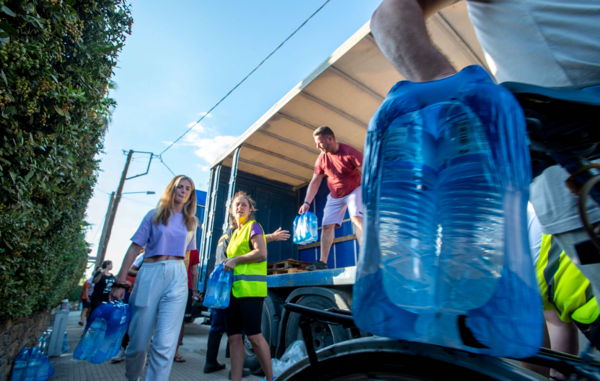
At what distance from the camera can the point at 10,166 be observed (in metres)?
1.78

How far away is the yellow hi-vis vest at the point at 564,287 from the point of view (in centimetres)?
109

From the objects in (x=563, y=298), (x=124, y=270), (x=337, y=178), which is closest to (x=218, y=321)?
(x=124, y=270)

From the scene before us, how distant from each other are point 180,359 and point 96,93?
3826mm

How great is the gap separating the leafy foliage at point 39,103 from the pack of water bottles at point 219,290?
1.45 meters

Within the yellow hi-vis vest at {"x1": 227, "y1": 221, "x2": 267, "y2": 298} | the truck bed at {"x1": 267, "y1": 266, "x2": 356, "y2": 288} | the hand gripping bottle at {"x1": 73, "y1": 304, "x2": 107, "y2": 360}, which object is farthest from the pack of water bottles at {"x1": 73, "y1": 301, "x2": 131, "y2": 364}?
the truck bed at {"x1": 267, "y1": 266, "x2": 356, "y2": 288}

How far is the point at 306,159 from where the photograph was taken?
7145 mm

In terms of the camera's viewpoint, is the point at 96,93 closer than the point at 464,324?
No

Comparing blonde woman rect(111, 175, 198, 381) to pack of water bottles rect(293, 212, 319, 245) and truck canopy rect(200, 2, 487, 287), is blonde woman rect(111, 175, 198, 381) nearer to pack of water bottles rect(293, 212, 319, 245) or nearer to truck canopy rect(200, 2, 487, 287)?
truck canopy rect(200, 2, 487, 287)

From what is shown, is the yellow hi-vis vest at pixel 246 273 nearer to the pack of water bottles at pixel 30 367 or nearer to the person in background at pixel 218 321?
the person in background at pixel 218 321

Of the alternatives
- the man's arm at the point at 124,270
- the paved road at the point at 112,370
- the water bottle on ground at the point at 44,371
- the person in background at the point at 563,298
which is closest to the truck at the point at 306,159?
the paved road at the point at 112,370

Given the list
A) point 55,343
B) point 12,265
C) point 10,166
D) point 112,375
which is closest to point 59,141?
point 10,166

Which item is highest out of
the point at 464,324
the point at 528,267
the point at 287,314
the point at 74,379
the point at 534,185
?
the point at 534,185

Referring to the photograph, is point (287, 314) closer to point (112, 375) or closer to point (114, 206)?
point (112, 375)

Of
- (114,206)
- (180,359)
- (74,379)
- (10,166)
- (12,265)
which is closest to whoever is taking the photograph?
(10,166)
